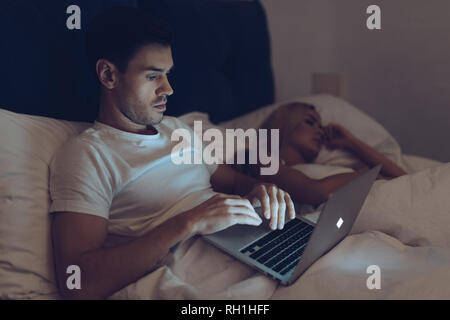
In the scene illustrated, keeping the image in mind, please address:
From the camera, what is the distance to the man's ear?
2.64 feet

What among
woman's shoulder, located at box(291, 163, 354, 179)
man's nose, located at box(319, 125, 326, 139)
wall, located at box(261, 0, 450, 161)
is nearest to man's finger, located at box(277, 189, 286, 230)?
woman's shoulder, located at box(291, 163, 354, 179)

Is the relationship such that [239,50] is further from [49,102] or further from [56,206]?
[56,206]

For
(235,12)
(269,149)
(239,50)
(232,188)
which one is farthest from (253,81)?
(232,188)

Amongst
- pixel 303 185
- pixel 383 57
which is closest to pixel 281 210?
pixel 303 185

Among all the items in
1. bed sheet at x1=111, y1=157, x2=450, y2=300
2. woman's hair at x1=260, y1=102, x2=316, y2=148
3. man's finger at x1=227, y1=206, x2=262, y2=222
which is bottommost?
bed sheet at x1=111, y1=157, x2=450, y2=300

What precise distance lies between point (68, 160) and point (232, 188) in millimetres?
449

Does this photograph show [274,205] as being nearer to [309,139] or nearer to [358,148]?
[309,139]

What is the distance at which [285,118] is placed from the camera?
1318 mm

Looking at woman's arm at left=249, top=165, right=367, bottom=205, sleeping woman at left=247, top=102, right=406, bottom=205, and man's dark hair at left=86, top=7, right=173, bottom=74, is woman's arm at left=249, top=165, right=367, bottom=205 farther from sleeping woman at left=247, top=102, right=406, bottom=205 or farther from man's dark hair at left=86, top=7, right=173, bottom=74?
man's dark hair at left=86, top=7, right=173, bottom=74

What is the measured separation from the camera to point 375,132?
4.75 ft

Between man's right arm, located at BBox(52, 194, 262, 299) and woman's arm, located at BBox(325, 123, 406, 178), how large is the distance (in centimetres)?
74
